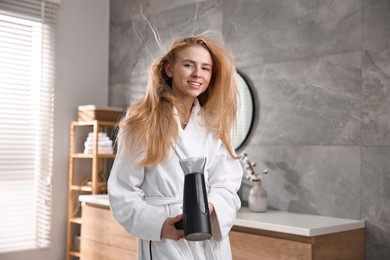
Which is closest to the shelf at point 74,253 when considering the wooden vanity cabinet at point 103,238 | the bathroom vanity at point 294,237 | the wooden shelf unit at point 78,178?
the wooden shelf unit at point 78,178

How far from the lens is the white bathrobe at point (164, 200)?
65.1 inches

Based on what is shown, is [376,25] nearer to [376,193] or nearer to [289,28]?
[289,28]

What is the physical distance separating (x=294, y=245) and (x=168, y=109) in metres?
1.07

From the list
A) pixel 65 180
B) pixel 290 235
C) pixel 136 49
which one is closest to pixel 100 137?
pixel 65 180

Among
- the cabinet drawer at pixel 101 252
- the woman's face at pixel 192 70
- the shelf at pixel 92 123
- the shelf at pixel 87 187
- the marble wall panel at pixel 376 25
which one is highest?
the marble wall panel at pixel 376 25

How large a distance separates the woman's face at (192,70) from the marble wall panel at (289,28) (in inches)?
53.4

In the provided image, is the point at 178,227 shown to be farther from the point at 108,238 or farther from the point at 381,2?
the point at 108,238

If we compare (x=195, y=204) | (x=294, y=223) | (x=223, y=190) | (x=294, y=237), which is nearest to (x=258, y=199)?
(x=294, y=223)

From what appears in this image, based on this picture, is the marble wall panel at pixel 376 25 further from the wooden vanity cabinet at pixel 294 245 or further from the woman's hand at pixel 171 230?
the woman's hand at pixel 171 230

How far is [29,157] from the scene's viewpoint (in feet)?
13.1

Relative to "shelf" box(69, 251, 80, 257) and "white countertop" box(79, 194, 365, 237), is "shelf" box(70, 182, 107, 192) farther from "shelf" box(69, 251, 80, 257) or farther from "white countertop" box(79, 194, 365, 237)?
"white countertop" box(79, 194, 365, 237)

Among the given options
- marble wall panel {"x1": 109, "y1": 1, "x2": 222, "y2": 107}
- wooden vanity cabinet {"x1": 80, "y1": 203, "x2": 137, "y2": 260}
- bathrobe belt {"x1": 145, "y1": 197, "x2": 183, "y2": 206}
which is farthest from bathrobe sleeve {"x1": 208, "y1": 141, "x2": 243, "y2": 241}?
marble wall panel {"x1": 109, "y1": 1, "x2": 222, "y2": 107}

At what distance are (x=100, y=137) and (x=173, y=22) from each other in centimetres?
102

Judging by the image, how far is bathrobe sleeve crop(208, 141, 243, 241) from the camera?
5.49 feet
